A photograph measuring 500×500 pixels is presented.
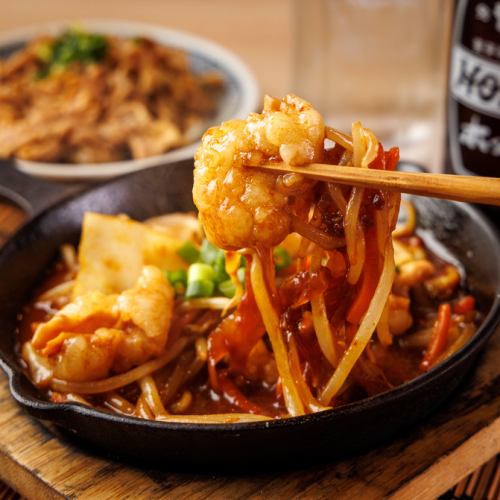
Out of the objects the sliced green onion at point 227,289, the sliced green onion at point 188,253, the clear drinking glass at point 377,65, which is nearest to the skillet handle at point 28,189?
the sliced green onion at point 188,253

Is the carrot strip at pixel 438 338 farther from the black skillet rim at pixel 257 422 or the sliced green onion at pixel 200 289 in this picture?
the sliced green onion at pixel 200 289

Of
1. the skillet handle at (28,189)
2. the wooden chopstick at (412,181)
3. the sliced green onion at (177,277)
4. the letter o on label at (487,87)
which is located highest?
the wooden chopstick at (412,181)

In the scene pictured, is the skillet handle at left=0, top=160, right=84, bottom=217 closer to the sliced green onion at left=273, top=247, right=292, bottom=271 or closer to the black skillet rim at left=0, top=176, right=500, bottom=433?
the sliced green onion at left=273, top=247, right=292, bottom=271

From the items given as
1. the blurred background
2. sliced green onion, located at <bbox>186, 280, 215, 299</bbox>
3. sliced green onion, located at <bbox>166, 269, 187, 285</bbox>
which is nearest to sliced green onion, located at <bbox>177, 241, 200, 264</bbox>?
sliced green onion, located at <bbox>166, 269, 187, 285</bbox>

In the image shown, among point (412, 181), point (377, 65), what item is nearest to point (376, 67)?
point (377, 65)

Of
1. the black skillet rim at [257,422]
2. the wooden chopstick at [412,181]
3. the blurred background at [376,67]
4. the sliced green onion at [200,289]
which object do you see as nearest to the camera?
the wooden chopstick at [412,181]

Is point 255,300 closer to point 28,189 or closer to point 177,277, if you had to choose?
point 177,277

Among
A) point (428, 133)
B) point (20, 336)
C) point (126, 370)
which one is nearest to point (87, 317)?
point (126, 370)
